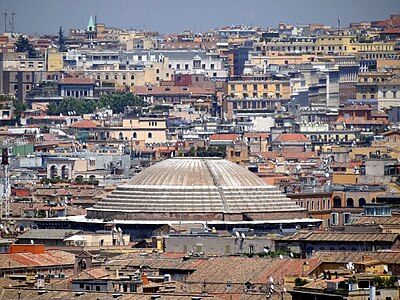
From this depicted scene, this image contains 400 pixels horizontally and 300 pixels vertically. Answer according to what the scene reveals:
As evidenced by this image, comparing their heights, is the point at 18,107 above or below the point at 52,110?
above

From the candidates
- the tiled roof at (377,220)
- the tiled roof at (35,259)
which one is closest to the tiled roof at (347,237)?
the tiled roof at (377,220)

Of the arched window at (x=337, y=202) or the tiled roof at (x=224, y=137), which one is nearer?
the arched window at (x=337, y=202)

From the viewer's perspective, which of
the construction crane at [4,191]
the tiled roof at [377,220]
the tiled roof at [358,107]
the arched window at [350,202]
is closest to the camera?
the tiled roof at [377,220]

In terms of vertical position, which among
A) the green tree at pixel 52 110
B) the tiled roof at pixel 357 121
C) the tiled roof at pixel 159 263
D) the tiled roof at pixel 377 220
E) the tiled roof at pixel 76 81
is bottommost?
the tiled roof at pixel 159 263

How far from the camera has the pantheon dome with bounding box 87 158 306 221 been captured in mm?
90250

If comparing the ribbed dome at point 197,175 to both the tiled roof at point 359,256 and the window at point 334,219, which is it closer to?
the window at point 334,219

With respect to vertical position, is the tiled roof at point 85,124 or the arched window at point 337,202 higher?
the tiled roof at point 85,124

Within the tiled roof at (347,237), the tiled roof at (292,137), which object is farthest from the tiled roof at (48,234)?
the tiled roof at (292,137)

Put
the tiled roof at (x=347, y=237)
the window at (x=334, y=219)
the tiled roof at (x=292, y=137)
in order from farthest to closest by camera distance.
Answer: the tiled roof at (x=292, y=137) → the window at (x=334, y=219) → the tiled roof at (x=347, y=237)

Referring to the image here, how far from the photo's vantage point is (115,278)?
61.5 metres

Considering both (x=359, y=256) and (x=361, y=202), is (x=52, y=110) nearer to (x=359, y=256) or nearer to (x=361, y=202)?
(x=361, y=202)

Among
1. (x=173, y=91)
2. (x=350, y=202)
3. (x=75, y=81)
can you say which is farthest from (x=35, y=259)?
(x=173, y=91)

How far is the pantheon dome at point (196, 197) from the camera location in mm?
90250

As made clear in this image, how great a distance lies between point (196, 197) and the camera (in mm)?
91750
